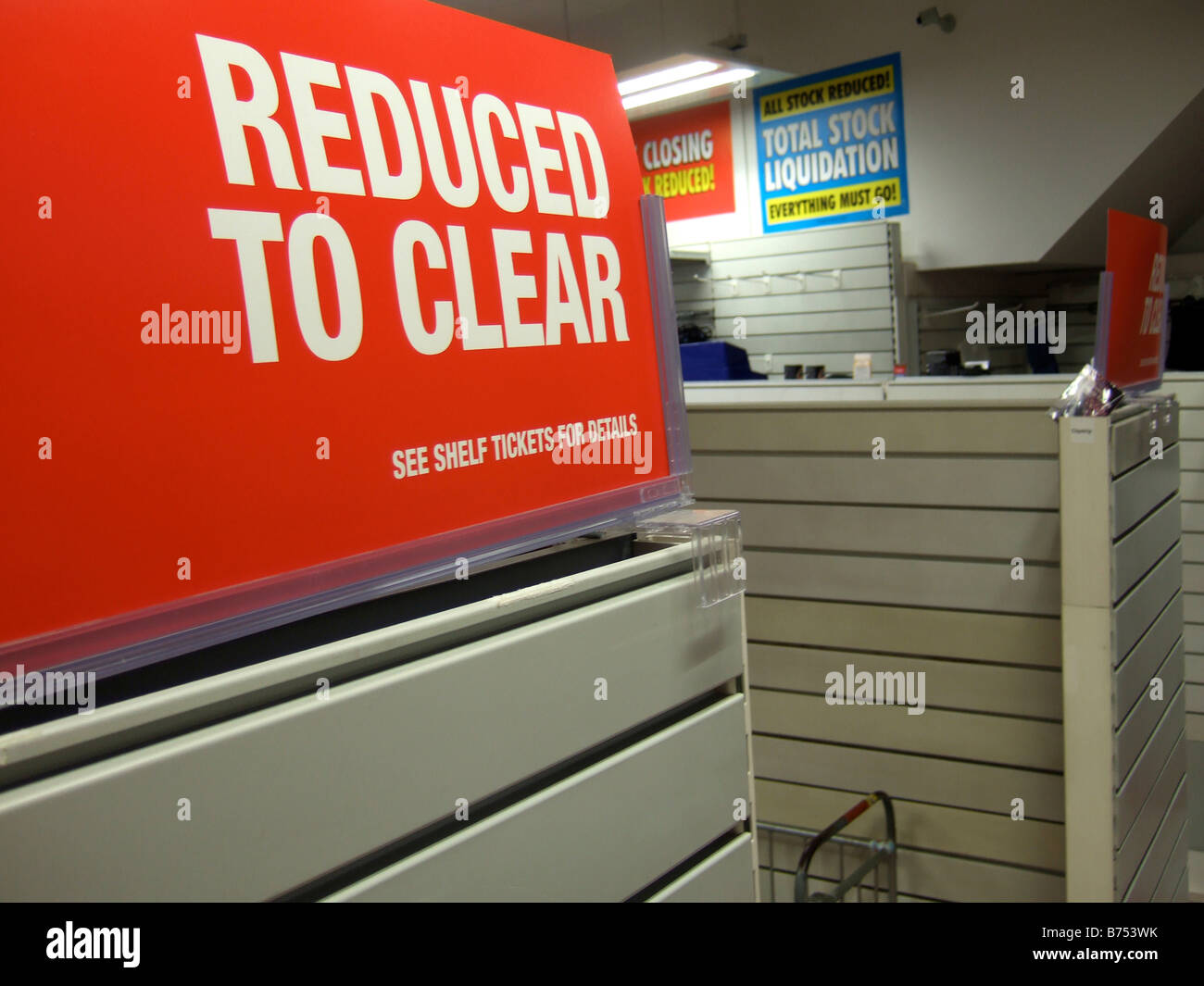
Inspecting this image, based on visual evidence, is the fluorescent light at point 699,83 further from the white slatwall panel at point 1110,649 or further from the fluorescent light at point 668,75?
the white slatwall panel at point 1110,649

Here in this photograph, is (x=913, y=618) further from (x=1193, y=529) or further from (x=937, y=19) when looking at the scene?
(x=937, y=19)

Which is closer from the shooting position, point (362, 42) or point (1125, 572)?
point (362, 42)

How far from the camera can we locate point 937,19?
23.5 ft

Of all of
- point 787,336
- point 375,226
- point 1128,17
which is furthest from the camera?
point 787,336

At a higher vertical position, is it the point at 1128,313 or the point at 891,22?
the point at 891,22

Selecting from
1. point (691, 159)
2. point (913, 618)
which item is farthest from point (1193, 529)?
point (691, 159)

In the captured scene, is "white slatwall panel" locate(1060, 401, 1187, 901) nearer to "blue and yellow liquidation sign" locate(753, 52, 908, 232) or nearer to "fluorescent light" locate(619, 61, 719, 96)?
"fluorescent light" locate(619, 61, 719, 96)

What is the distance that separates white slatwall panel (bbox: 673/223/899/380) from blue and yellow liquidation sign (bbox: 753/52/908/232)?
45cm

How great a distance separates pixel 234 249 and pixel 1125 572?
7.33 feet

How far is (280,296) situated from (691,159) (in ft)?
27.9

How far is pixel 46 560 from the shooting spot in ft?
2.47

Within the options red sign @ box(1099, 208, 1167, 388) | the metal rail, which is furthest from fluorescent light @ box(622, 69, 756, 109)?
the metal rail
